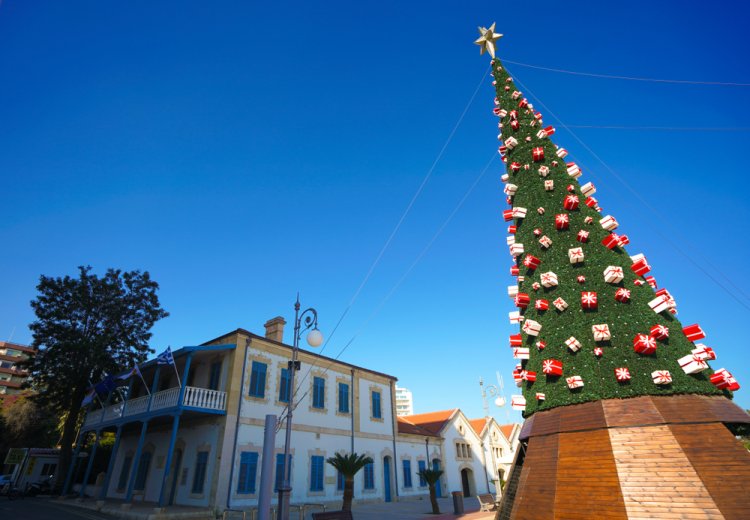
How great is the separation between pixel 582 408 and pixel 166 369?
73.3 feet

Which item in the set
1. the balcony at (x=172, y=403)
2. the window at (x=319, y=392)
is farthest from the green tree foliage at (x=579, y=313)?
the window at (x=319, y=392)

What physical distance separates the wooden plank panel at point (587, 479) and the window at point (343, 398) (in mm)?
18219

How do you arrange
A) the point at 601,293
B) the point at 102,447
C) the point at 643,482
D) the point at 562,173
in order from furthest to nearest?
the point at 102,447, the point at 562,173, the point at 601,293, the point at 643,482

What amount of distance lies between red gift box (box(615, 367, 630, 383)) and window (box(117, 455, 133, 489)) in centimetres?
2521

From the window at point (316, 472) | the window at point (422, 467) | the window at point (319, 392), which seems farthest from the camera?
the window at point (422, 467)

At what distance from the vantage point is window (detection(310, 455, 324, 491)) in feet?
60.5

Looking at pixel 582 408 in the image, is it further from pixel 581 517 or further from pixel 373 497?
pixel 373 497

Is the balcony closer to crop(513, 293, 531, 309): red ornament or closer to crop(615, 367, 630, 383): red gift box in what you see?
crop(513, 293, 531, 309): red ornament

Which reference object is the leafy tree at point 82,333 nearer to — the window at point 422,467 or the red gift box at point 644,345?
the window at point 422,467

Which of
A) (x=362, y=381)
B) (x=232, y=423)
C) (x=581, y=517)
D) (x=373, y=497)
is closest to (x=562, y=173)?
(x=581, y=517)

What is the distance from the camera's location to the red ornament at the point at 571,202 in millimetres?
6367

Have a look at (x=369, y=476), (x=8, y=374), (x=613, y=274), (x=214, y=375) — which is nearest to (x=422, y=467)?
(x=369, y=476)

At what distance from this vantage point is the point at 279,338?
70.3ft

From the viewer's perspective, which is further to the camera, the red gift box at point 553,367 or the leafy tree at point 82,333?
the leafy tree at point 82,333
